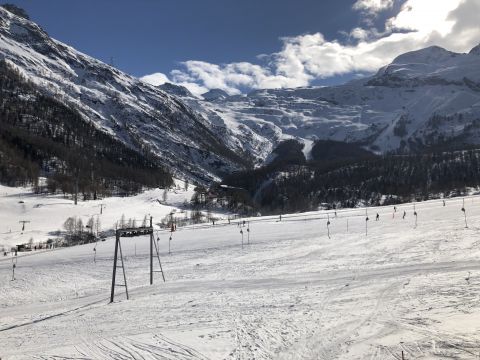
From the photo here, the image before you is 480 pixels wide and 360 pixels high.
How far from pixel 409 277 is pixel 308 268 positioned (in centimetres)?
923

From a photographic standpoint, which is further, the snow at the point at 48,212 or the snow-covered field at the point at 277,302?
the snow at the point at 48,212

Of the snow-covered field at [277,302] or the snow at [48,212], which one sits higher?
the snow at [48,212]

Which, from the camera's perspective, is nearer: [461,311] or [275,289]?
[461,311]

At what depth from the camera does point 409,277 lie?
31.5m

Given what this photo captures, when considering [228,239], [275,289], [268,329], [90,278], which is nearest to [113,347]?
[268,329]

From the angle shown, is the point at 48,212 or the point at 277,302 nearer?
the point at 277,302

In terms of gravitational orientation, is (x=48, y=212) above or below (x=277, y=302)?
above

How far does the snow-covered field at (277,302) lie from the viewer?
72.0 ft

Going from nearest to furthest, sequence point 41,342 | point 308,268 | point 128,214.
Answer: point 41,342
point 308,268
point 128,214

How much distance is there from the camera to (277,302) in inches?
1166

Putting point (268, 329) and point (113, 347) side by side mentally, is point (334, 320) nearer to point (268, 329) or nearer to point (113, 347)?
point (268, 329)

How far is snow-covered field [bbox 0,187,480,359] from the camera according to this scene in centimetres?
2194

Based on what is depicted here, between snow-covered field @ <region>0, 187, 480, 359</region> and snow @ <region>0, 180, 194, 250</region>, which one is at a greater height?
snow @ <region>0, 180, 194, 250</region>

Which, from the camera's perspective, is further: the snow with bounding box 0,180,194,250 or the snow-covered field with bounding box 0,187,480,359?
the snow with bounding box 0,180,194,250
